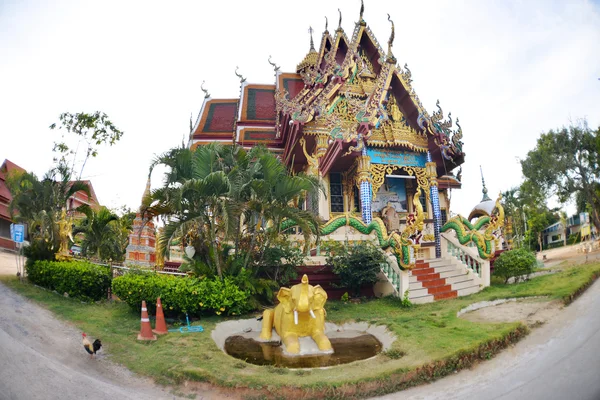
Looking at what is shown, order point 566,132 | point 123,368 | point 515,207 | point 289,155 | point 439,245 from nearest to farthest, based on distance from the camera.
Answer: point 123,368
point 566,132
point 439,245
point 289,155
point 515,207

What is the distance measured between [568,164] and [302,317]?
619 centimetres

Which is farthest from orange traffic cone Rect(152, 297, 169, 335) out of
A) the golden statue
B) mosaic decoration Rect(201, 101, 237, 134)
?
mosaic decoration Rect(201, 101, 237, 134)

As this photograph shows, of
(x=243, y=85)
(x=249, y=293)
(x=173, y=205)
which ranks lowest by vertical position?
(x=249, y=293)

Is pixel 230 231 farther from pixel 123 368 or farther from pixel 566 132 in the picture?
pixel 566 132

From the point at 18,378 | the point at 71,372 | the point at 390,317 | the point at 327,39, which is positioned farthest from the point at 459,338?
the point at 327,39

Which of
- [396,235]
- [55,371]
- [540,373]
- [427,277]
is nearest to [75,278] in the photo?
[55,371]

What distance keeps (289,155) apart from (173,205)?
7423 millimetres

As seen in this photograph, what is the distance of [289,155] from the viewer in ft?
50.1

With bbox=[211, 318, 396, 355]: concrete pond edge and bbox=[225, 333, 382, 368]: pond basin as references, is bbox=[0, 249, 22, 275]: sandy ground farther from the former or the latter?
bbox=[225, 333, 382, 368]: pond basin

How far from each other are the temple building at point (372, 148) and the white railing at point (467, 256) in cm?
12

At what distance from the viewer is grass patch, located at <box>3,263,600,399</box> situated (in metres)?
4.91

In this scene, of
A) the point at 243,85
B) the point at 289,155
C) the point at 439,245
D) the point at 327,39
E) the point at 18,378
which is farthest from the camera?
the point at 243,85

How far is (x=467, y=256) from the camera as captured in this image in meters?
11.9

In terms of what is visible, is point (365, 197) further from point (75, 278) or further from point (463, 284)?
point (75, 278)
